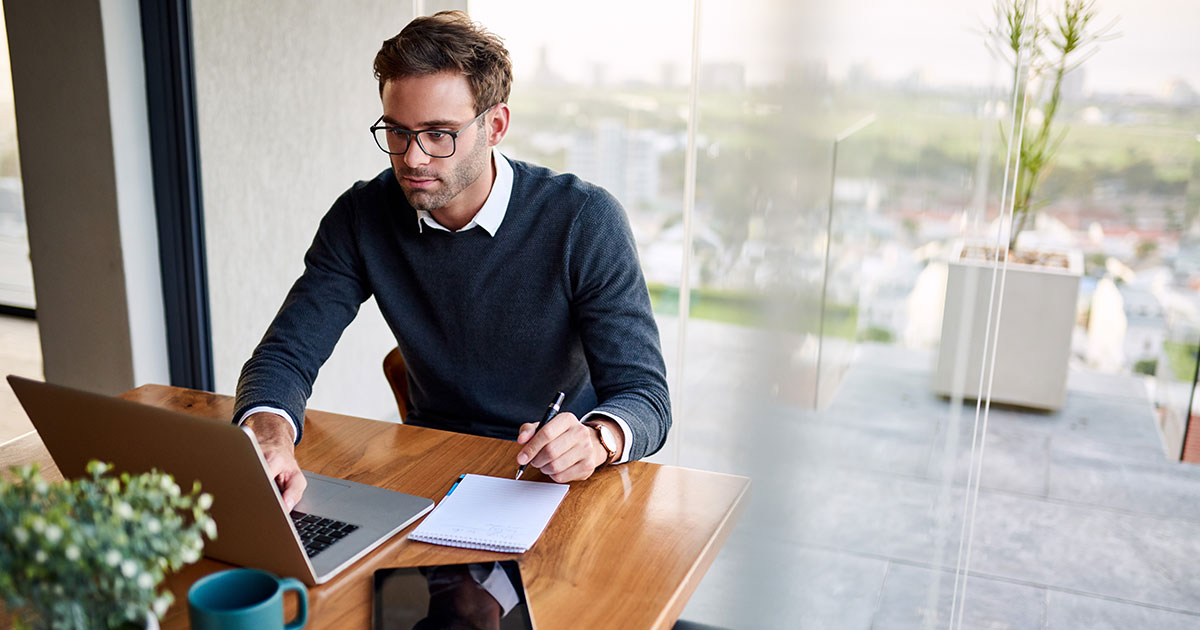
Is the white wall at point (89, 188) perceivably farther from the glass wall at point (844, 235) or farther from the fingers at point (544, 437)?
the fingers at point (544, 437)

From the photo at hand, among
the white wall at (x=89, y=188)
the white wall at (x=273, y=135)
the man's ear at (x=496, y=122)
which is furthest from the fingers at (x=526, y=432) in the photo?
the white wall at (x=89, y=188)

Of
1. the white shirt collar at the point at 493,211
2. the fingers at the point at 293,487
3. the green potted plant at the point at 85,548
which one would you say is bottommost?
the fingers at the point at 293,487

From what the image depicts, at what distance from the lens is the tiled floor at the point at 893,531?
6.72 feet

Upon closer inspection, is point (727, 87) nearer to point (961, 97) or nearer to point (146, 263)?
point (961, 97)

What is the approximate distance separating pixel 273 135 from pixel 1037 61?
2129 millimetres

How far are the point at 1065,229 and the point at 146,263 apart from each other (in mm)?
2666

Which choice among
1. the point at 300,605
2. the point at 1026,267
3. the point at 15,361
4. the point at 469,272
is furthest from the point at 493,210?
the point at 15,361

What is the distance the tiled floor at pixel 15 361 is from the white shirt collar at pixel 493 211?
2.08m

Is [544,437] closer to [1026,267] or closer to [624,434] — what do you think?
[624,434]

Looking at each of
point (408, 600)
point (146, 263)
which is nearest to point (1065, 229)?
point (408, 600)

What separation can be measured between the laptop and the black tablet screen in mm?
77

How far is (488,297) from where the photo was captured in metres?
1.62

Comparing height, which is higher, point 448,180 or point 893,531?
point 448,180

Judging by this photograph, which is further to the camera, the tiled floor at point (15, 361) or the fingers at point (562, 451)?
the tiled floor at point (15, 361)
